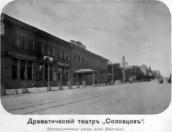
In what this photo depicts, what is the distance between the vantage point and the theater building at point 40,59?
248 centimetres

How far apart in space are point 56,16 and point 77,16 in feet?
0.80

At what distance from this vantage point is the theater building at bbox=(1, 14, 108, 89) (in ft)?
8.13

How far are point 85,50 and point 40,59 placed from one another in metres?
0.57

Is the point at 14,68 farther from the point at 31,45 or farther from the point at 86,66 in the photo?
the point at 86,66

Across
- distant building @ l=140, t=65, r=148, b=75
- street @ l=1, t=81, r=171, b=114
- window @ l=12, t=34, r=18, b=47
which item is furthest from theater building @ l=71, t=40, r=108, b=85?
window @ l=12, t=34, r=18, b=47

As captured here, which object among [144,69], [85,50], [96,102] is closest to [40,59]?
[85,50]

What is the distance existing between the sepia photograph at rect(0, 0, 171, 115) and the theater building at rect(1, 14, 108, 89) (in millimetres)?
11

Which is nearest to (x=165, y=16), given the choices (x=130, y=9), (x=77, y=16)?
(x=130, y=9)

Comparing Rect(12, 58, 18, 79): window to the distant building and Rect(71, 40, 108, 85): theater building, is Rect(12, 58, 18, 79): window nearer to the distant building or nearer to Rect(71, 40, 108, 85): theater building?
Rect(71, 40, 108, 85): theater building

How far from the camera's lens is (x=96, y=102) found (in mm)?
2514

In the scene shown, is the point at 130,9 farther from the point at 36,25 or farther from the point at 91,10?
the point at 36,25

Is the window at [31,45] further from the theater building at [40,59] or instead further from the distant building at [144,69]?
the distant building at [144,69]

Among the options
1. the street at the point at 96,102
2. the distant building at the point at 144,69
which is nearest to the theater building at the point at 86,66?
the street at the point at 96,102

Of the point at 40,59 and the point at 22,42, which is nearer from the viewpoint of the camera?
the point at 22,42
